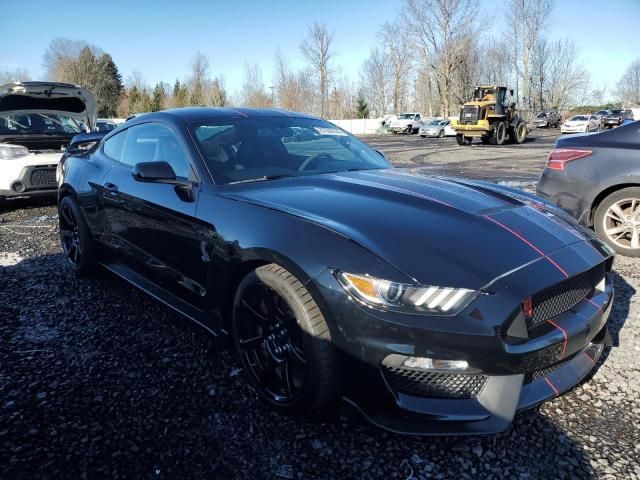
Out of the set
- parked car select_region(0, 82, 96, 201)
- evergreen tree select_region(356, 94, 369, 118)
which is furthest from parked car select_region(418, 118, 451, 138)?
parked car select_region(0, 82, 96, 201)

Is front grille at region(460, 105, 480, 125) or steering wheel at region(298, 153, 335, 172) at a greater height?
front grille at region(460, 105, 480, 125)

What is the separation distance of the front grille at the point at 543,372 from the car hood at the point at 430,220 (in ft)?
1.40

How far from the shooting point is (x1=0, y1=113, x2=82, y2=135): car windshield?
7625mm

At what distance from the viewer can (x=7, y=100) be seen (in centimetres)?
769

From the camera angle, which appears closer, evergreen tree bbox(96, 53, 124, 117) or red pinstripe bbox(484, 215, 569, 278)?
red pinstripe bbox(484, 215, 569, 278)

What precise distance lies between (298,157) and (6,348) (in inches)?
84.3

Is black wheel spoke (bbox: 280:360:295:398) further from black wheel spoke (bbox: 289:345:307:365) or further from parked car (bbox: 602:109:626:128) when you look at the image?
parked car (bbox: 602:109:626:128)

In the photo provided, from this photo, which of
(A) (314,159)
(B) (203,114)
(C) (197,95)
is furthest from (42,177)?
(C) (197,95)

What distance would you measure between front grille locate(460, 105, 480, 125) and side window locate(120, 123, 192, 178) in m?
21.8

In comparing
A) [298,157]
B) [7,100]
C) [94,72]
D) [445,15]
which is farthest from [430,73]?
[298,157]

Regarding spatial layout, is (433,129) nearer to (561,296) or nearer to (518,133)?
(518,133)

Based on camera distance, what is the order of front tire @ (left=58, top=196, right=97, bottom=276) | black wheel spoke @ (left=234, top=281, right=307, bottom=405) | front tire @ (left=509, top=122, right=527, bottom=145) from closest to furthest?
black wheel spoke @ (left=234, top=281, right=307, bottom=405), front tire @ (left=58, top=196, right=97, bottom=276), front tire @ (left=509, top=122, right=527, bottom=145)

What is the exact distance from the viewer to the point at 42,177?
717 cm

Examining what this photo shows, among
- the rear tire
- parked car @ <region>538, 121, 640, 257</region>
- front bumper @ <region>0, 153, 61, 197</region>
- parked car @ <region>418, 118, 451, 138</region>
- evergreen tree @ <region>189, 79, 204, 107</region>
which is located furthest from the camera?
evergreen tree @ <region>189, 79, 204, 107</region>
